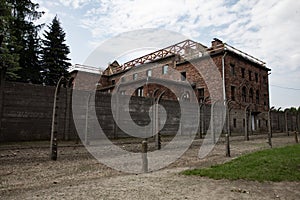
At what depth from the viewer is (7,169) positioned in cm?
515

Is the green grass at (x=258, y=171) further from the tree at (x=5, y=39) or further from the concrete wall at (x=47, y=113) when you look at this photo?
the tree at (x=5, y=39)

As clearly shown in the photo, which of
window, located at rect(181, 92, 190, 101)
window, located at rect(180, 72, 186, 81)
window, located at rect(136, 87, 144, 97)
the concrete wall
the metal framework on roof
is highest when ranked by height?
the metal framework on roof

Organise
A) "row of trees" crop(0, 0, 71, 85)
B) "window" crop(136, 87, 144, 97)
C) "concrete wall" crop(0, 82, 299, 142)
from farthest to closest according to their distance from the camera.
Answer: "window" crop(136, 87, 144, 97) < "row of trees" crop(0, 0, 71, 85) < "concrete wall" crop(0, 82, 299, 142)

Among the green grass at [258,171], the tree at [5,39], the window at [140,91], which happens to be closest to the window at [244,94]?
the window at [140,91]

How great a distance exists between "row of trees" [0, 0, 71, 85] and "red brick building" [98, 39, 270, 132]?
6.67m

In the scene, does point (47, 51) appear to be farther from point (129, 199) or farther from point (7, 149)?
point (129, 199)

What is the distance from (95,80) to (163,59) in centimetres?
883

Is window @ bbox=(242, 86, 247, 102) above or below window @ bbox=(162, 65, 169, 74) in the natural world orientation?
below

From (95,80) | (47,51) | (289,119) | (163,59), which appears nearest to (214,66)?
(163,59)

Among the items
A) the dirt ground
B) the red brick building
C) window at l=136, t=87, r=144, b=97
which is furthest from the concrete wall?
window at l=136, t=87, r=144, b=97

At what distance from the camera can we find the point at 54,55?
25891mm

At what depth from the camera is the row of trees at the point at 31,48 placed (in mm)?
15742

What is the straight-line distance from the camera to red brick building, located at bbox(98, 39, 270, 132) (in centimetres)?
2269

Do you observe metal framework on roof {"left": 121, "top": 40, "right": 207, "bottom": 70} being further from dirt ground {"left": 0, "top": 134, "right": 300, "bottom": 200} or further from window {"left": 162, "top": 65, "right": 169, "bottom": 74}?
dirt ground {"left": 0, "top": 134, "right": 300, "bottom": 200}
